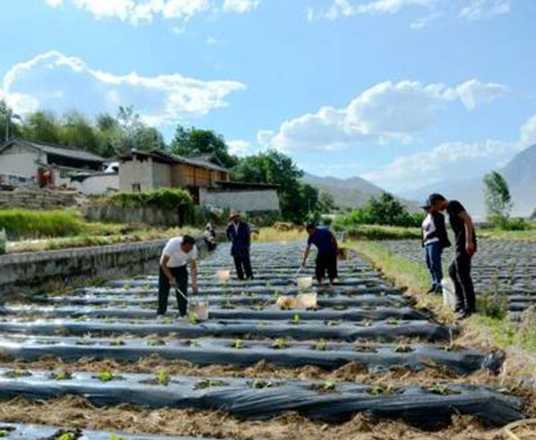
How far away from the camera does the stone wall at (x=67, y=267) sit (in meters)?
8.50

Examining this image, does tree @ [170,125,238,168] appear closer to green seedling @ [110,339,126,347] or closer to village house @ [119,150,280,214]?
village house @ [119,150,280,214]

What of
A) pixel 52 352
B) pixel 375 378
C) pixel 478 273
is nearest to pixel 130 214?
pixel 478 273

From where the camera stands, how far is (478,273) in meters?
10.0

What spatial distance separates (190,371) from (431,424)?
79.8 inches

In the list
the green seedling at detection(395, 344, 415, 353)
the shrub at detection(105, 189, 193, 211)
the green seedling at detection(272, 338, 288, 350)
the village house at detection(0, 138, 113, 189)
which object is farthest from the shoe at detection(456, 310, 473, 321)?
the village house at detection(0, 138, 113, 189)

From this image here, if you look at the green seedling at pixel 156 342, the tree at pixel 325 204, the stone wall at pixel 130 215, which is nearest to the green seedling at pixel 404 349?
the green seedling at pixel 156 342

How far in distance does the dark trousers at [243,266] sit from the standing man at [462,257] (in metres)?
4.71

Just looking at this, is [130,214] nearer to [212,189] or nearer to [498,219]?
[212,189]

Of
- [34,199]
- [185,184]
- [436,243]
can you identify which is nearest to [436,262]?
[436,243]

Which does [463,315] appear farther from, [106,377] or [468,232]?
[106,377]

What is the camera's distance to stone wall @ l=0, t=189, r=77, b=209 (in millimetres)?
18719

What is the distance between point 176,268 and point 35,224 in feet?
32.3

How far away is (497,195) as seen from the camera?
1586 inches

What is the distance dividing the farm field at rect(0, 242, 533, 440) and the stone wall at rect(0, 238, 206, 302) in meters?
1.48
